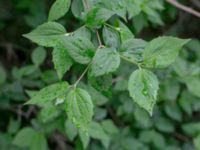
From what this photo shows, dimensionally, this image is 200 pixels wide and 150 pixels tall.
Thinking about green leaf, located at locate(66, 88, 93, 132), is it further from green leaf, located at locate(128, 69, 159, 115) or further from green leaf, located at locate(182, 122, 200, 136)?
green leaf, located at locate(182, 122, 200, 136)

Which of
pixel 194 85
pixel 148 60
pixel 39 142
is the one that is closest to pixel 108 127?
pixel 39 142

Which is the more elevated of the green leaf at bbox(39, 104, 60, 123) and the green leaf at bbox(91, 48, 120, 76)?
A: the green leaf at bbox(91, 48, 120, 76)

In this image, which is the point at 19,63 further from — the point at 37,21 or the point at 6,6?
the point at 37,21

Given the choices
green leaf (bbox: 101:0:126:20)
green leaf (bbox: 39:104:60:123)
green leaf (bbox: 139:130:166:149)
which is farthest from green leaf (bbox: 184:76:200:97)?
green leaf (bbox: 101:0:126:20)

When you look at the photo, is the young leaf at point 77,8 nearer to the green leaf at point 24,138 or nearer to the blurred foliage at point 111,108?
the blurred foliage at point 111,108

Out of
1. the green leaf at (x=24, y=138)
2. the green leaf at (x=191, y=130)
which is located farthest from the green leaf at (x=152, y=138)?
the green leaf at (x=24, y=138)
